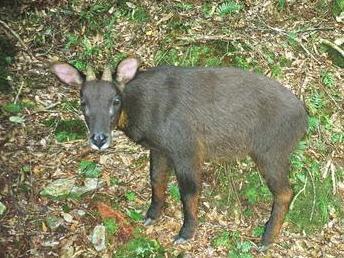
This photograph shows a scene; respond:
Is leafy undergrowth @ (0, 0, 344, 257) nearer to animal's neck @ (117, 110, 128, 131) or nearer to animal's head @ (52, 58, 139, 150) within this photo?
animal's neck @ (117, 110, 128, 131)

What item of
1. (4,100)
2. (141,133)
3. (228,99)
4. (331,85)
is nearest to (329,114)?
(331,85)

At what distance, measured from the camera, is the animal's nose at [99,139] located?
19.5ft

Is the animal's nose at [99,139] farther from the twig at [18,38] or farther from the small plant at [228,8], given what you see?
the small plant at [228,8]

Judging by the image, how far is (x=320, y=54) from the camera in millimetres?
9133

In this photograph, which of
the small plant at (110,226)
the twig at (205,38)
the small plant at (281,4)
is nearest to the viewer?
the small plant at (110,226)

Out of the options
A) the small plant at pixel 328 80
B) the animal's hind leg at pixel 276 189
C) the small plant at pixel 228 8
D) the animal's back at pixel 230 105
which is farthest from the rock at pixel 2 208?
the small plant at pixel 328 80

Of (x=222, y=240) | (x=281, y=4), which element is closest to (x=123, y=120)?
(x=222, y=240)

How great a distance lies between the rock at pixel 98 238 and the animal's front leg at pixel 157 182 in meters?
0.57

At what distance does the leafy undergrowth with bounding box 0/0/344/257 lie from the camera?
279 inches

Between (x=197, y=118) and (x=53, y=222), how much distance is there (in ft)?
7.18

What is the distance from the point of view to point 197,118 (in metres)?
6.59

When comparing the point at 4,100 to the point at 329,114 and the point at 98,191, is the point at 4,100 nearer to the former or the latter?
the point at 98,191

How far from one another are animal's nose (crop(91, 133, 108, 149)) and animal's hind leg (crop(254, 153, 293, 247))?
194cm

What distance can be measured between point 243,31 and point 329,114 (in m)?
1.98
